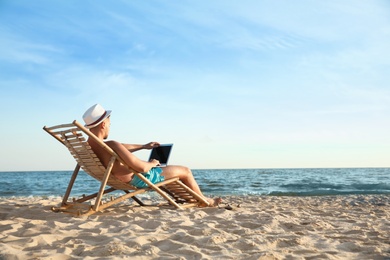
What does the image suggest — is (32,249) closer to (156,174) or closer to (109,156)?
(109,156)

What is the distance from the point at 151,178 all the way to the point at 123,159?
0.59 m

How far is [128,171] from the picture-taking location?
4.79m

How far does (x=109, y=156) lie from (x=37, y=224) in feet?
3.83

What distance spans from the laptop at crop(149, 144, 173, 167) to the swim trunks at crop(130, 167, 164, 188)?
0.12 m

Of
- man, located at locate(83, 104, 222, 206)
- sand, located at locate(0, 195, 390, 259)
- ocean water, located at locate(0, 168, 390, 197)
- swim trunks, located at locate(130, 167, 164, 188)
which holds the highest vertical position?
man, located at locate(83, 104, 222, 206)

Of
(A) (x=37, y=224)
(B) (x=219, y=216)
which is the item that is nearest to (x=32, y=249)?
(A) (x=37, y=224)

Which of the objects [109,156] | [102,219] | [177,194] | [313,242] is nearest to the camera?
[313,242]

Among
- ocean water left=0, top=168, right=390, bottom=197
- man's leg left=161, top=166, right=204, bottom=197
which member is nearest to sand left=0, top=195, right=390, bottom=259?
man's leg left=161, top=166, right=204, bottom=197

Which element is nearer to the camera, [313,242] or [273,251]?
[273,251]

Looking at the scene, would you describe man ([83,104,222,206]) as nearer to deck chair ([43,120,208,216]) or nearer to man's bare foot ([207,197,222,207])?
deck chair ([43,120,208,216])

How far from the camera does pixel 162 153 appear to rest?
17.0 ft

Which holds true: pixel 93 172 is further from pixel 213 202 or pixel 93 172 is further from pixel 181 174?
pixel 213 202

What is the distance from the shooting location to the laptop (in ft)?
16.8

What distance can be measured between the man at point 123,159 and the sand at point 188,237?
511mm
